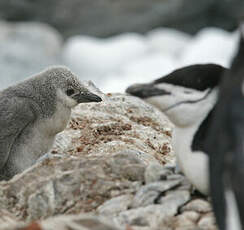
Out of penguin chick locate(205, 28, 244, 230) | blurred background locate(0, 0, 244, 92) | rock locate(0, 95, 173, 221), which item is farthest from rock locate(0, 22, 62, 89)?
penguin chick locate(205, 28, 244, 230)

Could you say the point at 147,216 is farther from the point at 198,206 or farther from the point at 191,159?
the point at 191,159

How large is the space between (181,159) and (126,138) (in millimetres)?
2069

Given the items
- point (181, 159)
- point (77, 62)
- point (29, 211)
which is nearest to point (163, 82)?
point (181, 159)

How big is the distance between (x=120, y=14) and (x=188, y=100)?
2774cm

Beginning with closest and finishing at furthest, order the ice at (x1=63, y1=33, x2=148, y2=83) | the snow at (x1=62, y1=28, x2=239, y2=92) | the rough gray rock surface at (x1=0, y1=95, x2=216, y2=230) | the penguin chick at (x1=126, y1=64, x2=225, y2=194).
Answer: the rough gray rock surface at (x1=0, y1=95, x2=216, y2=230), the penguin chick at (x1=126, y1=64, x2=225, y2=194), the snow at (x1=62, y1=28, x2=239, y2=92), the ice at (x1=63, y1=33, x2=148, y2=83)

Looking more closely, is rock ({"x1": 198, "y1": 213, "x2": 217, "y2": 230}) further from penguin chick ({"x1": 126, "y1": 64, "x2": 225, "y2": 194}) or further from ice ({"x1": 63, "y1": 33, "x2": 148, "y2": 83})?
ice ({"x1": 63, "y1": 33, "x2": 148, "y2": 83})

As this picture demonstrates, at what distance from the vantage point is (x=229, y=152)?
Answer: 4.50 m

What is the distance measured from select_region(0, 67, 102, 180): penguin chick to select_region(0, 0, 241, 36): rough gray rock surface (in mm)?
24899

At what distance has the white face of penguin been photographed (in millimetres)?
5352

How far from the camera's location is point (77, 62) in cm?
3062

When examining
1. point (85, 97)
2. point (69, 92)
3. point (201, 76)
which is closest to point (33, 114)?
point (69, 92)

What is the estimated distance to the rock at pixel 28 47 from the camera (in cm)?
2730

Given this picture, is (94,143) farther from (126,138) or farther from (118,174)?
(118,174)

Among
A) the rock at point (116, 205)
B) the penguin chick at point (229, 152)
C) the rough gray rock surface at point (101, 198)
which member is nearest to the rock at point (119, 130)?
the rough gray rock surface at point (101, 198)
